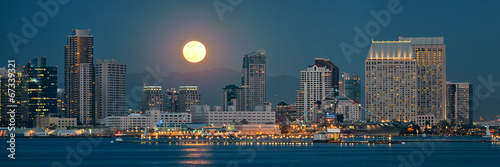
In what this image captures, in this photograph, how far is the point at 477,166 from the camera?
121 metres

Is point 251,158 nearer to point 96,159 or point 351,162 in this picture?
point 351,162

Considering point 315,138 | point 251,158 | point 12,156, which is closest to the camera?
point 251,158

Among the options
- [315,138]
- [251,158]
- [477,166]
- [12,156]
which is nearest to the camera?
[477,166]

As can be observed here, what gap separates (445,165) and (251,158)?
30105mm

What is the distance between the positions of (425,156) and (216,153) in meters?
35.8

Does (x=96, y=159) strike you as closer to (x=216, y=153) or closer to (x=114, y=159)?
(x=114, y=159)

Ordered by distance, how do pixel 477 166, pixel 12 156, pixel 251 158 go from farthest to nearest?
pixel 12 156 → pixel 251 158 → pixel 477 166

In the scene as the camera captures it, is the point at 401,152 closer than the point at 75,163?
No

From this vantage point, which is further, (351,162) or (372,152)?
(372,152)

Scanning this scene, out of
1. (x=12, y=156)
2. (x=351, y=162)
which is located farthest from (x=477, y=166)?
(x=12, y=156)

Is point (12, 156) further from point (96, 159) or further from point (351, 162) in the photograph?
point (351, 162)

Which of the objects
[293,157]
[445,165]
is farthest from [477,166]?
[293,157]

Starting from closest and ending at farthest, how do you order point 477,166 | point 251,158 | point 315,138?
point 477,166, point 251,158, point 315,138

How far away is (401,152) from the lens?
151 metres
